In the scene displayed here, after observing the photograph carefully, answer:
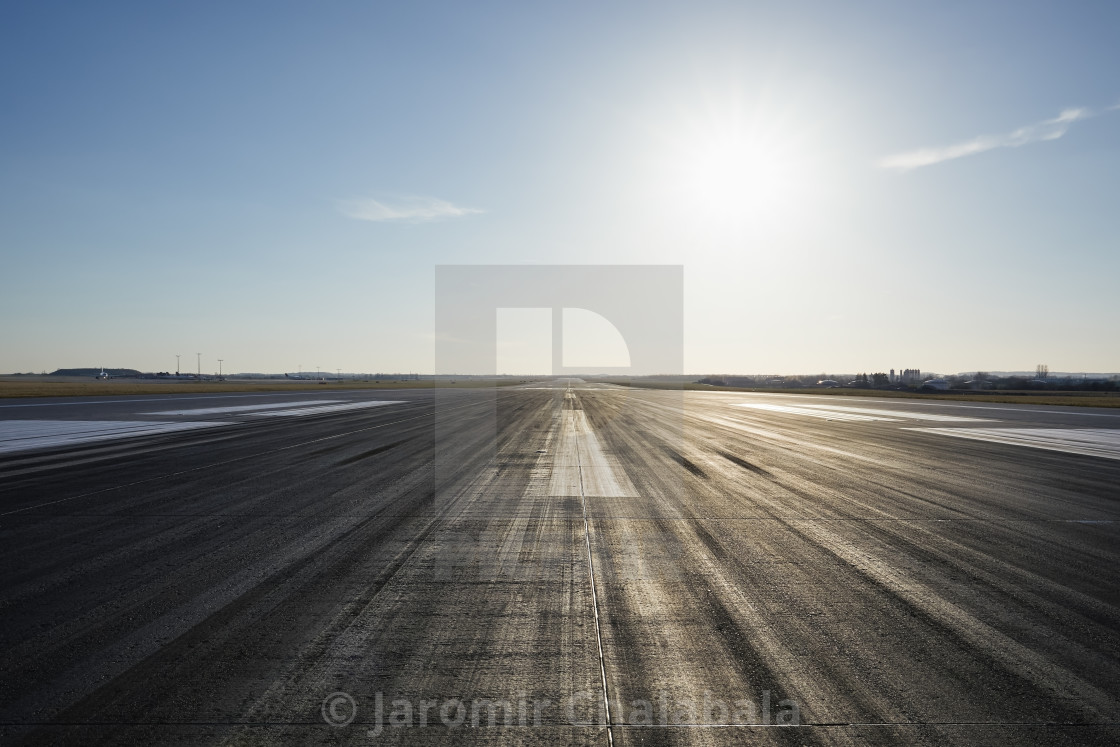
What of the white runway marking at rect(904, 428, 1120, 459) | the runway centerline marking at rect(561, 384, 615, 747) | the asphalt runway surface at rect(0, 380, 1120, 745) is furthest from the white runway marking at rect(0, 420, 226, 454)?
the white runway marking at rect(904, 428, 1120, 459)

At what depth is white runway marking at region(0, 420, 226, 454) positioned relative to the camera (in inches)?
629

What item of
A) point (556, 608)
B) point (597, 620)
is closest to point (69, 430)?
point (556, 608)

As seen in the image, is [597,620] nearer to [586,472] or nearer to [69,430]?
[586,472]

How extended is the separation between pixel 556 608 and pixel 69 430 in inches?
844

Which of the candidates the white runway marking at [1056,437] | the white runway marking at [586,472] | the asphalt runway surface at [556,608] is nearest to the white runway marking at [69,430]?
the asphalt runway surface at [556,608]

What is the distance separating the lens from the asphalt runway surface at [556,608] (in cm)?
330

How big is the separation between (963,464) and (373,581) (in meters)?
13.1

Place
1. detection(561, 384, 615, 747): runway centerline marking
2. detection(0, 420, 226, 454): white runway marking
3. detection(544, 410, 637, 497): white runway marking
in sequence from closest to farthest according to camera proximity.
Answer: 1. detection(561, 384, 615, 747): runway centerline marking
2. detection(544, 410, 637, 497): white runway marking
3. detection(0, 420, 226, 454): white runway marking

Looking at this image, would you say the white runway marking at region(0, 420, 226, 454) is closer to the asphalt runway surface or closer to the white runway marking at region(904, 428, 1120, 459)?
the asphalt runway surface

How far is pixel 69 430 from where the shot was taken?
1914 centimetres

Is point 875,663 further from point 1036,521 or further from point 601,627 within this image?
point 1036,521

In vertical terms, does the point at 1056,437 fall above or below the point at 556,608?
above

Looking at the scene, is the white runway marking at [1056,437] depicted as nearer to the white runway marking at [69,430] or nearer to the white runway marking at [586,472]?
the white runway marking at [586,472]

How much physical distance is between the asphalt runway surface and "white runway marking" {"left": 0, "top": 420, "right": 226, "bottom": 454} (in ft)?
20.7
